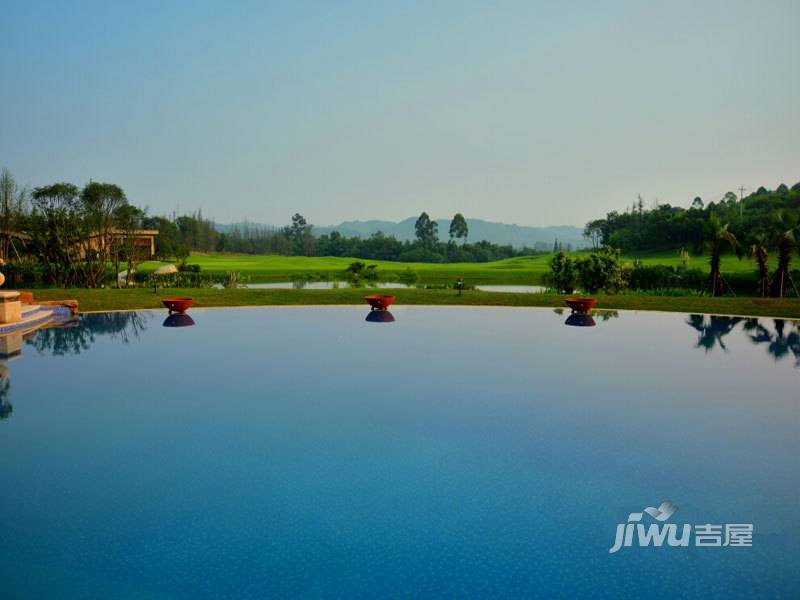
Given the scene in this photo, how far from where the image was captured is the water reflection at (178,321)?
1359 centimetres

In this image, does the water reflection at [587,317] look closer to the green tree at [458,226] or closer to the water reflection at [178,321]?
the water reflection at [178,321]

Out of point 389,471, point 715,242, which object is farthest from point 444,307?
point 389,471

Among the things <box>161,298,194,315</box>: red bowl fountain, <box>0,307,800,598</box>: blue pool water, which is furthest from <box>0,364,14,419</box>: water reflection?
<box>161,298,194,315</box>: red bowl fountain

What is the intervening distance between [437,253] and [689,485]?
61.9m

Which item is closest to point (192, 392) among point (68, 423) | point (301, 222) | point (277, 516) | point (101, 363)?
point (68, 423)

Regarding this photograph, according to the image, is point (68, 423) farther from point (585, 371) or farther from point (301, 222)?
point (301, 222)

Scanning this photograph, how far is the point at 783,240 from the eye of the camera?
19766 mm

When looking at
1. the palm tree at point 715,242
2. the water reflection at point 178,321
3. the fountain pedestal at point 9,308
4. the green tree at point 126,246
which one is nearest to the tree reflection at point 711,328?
the palm tree at point 715,242

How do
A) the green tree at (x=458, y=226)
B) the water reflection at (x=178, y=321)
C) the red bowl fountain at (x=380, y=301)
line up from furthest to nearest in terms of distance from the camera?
the green tree at (x=458, y=226) → the red bowl fountain at (x=380, y=301) → the water reflection at (x=178, y=321)

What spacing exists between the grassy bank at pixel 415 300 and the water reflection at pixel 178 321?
2297 mm

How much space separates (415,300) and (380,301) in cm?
261

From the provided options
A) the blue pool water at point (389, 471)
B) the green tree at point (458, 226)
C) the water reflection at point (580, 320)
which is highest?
the green tree at point (458, 226)

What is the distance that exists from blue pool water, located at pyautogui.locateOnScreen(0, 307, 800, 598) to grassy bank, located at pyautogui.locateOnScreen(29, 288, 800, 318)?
6078 mm

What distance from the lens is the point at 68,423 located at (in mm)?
6512
